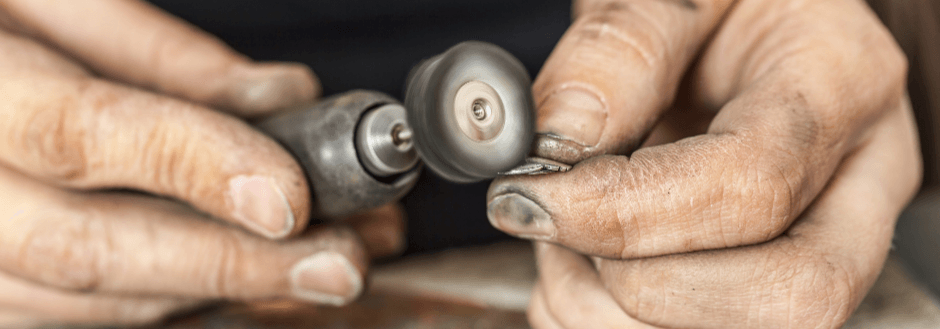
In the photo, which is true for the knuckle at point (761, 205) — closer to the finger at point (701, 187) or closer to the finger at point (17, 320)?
the finger at point (701, 187)

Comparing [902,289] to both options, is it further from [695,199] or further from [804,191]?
[695,199]

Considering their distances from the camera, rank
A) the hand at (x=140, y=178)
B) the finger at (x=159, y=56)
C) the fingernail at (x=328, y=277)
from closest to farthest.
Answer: the hand at (x=140, y=178)
the fingernail at (x=328, y=277)
the finger at (x=159, y=56)

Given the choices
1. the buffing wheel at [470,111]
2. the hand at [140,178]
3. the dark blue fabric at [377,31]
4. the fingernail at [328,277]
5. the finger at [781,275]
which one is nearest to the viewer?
the buffing wheel at [470,111]

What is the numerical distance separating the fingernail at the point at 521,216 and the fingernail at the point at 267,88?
675mm

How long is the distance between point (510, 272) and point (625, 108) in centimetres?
87

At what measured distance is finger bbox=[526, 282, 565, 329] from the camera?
3.51 feet

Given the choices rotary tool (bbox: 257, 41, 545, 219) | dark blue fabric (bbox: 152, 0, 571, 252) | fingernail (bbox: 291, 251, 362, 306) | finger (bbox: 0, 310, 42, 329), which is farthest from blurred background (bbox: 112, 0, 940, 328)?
rotary tool (bbox: 257, 41, 545, 219)

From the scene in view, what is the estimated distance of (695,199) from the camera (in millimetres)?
748

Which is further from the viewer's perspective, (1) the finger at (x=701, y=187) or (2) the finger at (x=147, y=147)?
(2) the finger at (x=147, y=147)

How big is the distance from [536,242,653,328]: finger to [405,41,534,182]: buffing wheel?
341mm

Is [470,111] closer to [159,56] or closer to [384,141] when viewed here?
[384,141]

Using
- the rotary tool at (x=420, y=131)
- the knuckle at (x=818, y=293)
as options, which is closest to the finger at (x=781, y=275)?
the knuckle at (x=818, y=293)

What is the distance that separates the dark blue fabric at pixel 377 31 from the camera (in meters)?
1.56

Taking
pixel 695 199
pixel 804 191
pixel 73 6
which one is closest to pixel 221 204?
pixel 73 6
